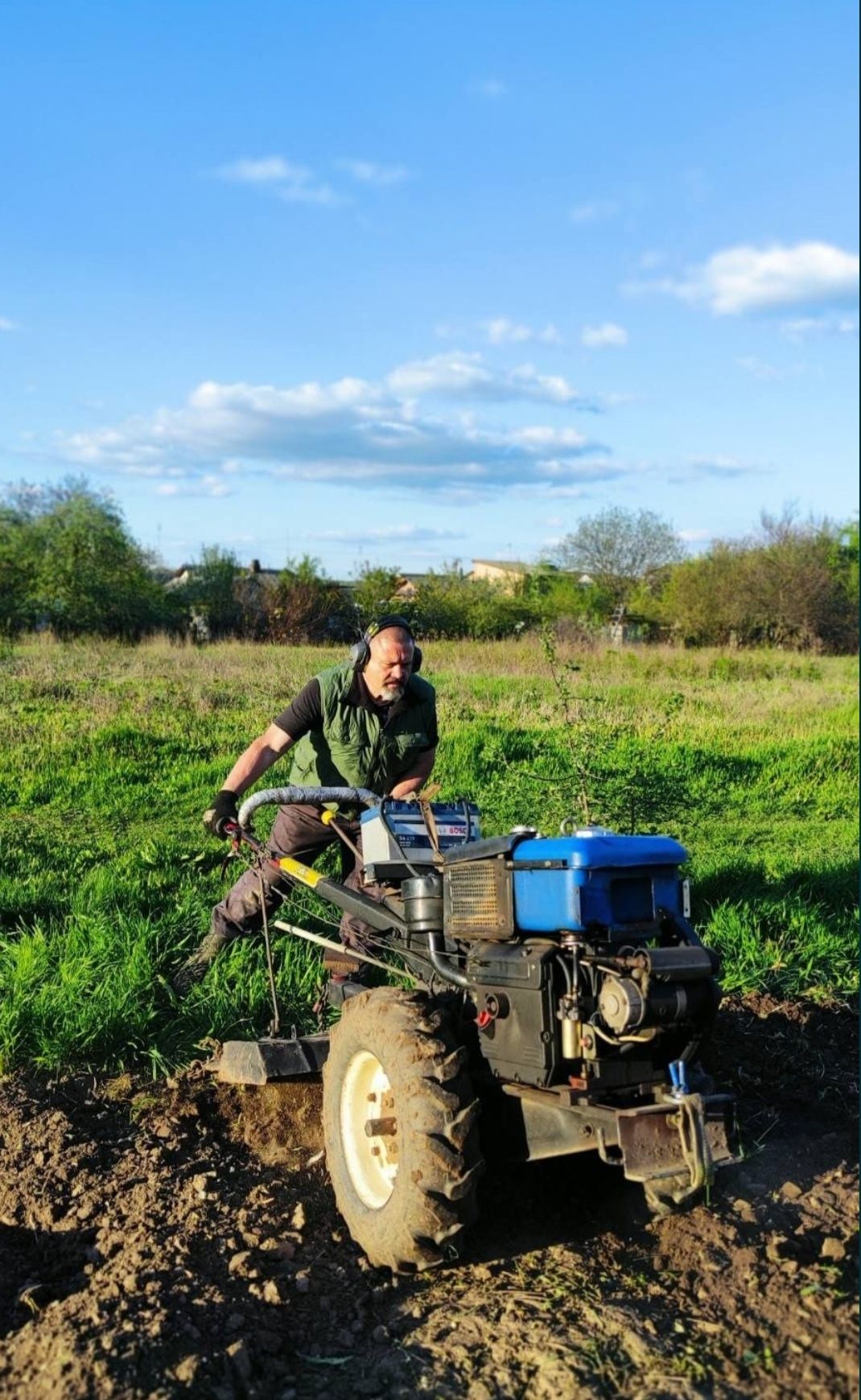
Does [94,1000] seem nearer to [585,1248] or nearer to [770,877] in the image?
[585,1248]

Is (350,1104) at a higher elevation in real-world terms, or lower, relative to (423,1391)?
higher

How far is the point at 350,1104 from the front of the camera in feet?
13.0

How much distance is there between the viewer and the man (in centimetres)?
530

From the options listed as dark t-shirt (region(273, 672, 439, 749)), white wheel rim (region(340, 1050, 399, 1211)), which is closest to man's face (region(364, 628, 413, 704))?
dark t-shirt (region(273, 672, 439, 749))

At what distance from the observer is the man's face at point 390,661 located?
5.26 m

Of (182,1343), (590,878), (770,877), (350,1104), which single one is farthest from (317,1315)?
(770,877)

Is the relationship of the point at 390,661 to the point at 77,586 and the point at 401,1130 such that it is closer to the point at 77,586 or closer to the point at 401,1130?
the point at 401,1130

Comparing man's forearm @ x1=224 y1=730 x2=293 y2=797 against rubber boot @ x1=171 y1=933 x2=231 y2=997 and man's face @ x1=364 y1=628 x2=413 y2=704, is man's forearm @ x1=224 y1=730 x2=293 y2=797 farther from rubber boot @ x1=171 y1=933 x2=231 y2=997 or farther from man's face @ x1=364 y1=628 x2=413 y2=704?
rubber boot @ x1=171 y1=933 x2=231 y2=997

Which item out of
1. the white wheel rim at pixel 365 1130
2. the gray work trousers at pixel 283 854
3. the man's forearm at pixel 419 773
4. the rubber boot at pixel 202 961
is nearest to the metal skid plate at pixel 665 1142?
the white wheel rim at pixel 365 1130

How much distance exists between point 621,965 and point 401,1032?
72 centimetres

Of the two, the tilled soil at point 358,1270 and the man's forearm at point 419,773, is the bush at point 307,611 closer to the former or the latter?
the man's forearm at point 419,773

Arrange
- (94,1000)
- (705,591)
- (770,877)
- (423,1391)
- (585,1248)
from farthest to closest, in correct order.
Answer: (705,591)
(770,877)
(94,1000)
(585,1248)
(423,1391)

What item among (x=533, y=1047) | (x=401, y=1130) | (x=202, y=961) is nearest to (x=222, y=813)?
(x=202, y=961)

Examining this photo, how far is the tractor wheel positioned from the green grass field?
140cm
